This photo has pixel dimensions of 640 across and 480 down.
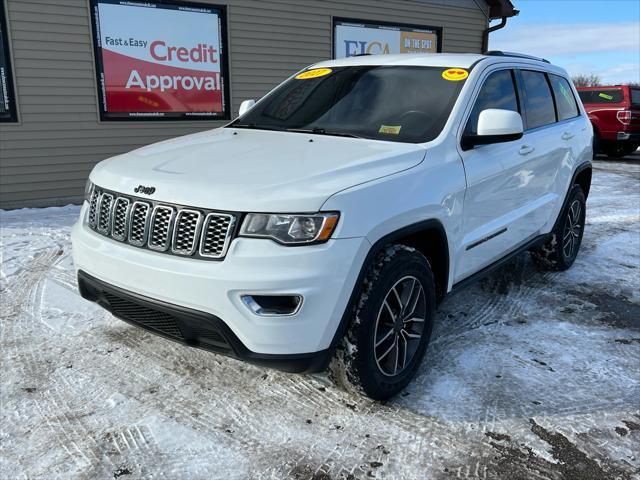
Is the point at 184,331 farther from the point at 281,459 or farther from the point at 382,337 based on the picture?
the point at 382,337

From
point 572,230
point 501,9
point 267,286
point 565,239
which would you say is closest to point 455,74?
point 267,286

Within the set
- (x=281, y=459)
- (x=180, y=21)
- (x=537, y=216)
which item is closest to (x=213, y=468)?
(x=281, y=459)

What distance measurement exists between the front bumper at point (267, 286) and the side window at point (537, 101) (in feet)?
8.12

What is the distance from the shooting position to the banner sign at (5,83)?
734cm

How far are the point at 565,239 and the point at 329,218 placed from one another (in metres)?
3.52

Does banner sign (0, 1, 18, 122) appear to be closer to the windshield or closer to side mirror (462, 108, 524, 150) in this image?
the windshield

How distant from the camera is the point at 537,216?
4395 mm

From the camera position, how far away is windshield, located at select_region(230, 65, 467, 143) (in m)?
3.34

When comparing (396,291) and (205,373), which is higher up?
(396,291)

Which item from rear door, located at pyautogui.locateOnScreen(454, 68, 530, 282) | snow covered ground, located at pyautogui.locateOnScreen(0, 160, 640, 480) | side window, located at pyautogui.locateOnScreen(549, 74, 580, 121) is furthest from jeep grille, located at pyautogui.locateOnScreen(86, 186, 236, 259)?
Result: side window, located at pyautogui.locateOnScreen(549, 74, 580, 121)

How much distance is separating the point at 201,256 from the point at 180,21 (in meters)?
7.26

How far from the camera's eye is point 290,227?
2.41m

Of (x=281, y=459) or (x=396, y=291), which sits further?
(x=396, y=291)

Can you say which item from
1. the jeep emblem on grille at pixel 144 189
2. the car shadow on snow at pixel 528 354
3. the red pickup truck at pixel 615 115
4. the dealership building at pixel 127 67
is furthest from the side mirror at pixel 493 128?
the red pickup truck at pixel 615 115
